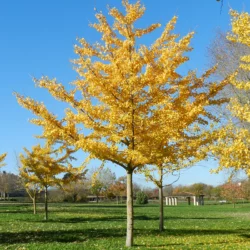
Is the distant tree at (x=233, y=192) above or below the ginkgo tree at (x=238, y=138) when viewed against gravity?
below

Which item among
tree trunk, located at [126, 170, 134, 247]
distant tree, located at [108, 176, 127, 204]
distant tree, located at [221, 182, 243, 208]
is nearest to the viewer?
tree trunk, located at [126, 170, 134, 247]

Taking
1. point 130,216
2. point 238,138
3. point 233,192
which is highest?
point 238,138

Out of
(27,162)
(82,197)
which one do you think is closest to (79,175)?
(27,162)

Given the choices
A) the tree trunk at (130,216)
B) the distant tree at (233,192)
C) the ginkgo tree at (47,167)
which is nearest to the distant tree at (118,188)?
the distant tree at (233,192)

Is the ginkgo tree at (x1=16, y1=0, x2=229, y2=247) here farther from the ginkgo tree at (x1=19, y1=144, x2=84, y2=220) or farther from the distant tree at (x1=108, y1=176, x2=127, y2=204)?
the distant tree at (x1=108, y1=176, x2=127, y2=204)

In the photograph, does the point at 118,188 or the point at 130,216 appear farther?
the point at 118,188

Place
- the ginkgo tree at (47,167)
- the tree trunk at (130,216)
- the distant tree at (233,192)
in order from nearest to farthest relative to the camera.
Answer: the tree trunk at (130,216) → the ginkgo tree at (47,167) → the distant tree at (233,192)

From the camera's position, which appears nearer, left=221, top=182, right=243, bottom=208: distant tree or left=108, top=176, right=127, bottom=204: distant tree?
left=221, top=182, right=243, bottom=208: distant tree

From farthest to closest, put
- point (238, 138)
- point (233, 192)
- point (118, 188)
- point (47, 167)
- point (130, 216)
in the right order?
point (118, 188) → point (233, 192) → point (47, 167) → point (130, 216) → point (238, 138)

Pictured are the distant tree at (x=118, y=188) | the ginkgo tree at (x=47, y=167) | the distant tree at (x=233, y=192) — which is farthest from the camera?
the distant tree at (x=118, y=188)

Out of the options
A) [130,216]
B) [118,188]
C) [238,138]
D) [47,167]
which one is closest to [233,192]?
[118,188]

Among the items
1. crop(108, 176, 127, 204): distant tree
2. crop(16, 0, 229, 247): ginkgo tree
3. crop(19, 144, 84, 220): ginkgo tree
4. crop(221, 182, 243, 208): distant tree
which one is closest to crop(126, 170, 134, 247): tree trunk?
crop(16, 0, 229, 247): ginkgo tree

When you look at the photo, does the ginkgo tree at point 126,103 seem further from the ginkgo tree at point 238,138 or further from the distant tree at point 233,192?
the distant tree at point 233,192

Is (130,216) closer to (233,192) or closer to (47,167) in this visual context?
(47,167)
